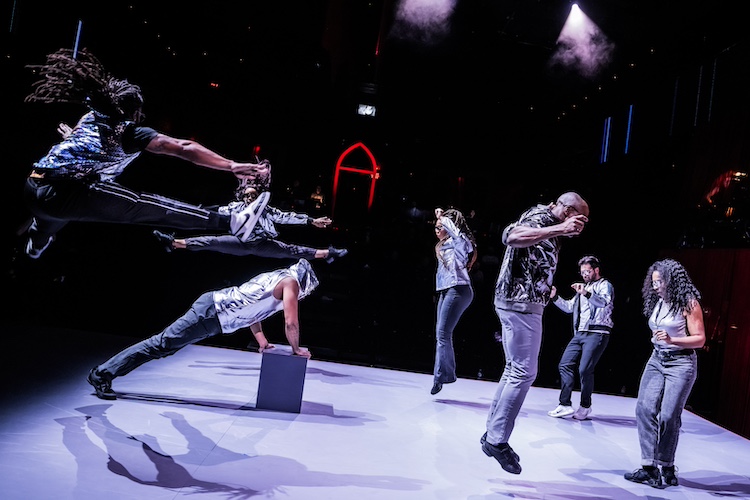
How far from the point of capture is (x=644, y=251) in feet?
26.7

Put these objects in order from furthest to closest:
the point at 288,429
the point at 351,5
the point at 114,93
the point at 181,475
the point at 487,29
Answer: the point at 351,5
the point at 487,29
the point at 288,429
the point at 114,93
the point at 181,475

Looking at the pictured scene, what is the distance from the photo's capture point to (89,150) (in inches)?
105

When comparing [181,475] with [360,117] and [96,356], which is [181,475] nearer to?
[96,356]

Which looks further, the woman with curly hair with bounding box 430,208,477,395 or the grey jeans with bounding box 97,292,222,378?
the woman with curly hair with bounding box 430,208,477,395

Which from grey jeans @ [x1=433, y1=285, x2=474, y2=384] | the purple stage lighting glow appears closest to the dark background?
the purple stage lighting glow

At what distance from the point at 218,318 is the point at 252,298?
292mm

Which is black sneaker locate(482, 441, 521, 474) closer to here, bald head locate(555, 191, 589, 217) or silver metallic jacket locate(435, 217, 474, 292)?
bald head locate(555, 191, 589, 217)

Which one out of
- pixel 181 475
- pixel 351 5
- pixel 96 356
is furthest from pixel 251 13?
pixel 181 475

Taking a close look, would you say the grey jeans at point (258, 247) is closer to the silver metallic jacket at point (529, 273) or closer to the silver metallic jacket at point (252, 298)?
the silver metallic jacket at point (252, 298)

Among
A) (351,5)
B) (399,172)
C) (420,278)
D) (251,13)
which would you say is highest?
(351,5)

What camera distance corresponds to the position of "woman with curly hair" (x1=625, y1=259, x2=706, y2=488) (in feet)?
10.8

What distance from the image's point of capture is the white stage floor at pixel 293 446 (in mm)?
2578

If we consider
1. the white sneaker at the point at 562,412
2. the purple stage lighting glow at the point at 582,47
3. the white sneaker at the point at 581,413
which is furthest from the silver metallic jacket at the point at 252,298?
the purple stage lighting glow at the point at 582,47

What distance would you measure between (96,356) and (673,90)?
366 inches
